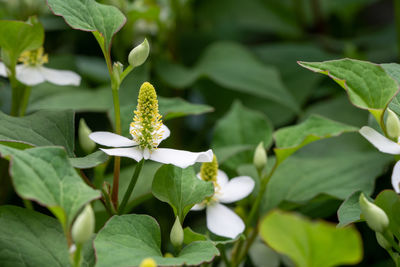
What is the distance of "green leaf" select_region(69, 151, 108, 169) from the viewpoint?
0.45 m

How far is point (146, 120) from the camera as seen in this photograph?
20.0 inches

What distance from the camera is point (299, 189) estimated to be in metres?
0.68

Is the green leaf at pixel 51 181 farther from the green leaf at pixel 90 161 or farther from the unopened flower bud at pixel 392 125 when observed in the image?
the unopened flower bud at pixel 392 125

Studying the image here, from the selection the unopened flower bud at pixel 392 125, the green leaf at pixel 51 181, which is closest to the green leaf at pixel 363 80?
the unopened flower bud at pixel 392 125

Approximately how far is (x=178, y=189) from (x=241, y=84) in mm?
490

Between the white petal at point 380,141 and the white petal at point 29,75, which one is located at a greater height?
the white petal at point 29,75

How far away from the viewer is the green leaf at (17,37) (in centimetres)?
59

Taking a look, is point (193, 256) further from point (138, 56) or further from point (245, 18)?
point (245, 18)

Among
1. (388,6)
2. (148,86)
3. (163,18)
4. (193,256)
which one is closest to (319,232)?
Result: (193,256)

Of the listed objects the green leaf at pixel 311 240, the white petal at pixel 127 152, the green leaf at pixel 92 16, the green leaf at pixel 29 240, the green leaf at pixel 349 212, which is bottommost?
the green leaf at pixel 349 212

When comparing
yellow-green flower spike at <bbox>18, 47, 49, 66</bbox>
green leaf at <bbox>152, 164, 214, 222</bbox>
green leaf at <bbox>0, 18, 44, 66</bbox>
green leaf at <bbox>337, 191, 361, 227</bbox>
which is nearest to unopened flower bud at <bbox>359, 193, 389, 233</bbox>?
green leaf at <bbox>337, 191, 361, 227</bbox>

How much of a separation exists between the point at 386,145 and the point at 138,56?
26 centimetres

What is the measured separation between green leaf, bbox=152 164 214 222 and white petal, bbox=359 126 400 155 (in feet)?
0.52

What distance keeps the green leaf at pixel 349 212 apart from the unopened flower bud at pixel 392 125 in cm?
7
